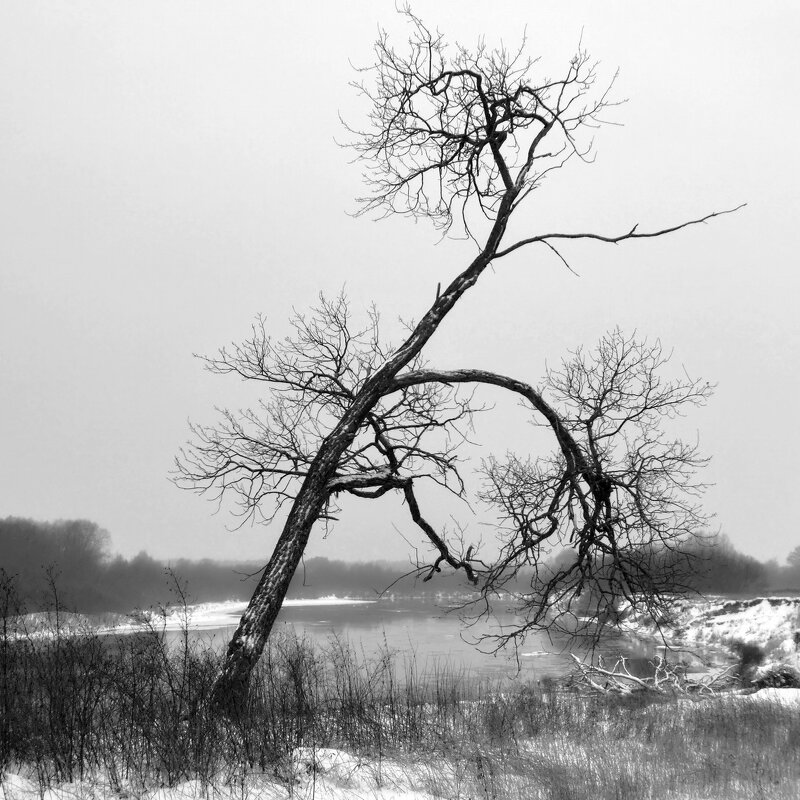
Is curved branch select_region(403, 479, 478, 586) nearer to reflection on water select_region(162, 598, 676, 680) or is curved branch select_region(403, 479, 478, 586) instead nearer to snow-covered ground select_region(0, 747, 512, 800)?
snow-covered ground select_region(0, 747, 512, 800)

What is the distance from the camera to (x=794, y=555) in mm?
116875

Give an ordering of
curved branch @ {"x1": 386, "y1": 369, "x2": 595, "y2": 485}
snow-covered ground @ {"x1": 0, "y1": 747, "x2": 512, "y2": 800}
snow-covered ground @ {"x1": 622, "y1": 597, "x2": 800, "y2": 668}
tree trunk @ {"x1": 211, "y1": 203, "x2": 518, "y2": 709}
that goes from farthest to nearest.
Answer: snow-covered ground @ {"x1": 622, "y1": 597, "x2": 800, "y2": 668}
curved branch @ {"x1": 386, "y1": 369, "x2": 595, "y2": 485}
tree trunk @ {"x1": 211, "y1": 203, "x2": 518, "y2": 709}
snow-covered ground @ {"x1": 0, "y1": 747, "x2": 512, "y2": 800}

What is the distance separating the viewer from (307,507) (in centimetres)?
893

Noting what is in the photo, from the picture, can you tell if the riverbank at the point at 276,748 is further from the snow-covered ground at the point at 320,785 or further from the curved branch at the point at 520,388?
the curved branch at the point at 520,388

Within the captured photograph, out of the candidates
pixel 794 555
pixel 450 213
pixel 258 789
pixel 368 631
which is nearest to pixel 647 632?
pixel 368 631

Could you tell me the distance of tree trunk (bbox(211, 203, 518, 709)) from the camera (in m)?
7.89

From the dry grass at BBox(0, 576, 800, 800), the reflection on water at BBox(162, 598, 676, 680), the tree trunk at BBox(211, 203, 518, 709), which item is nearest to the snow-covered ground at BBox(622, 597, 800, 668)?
the reflection on water at BBox(162, 598, 676, 680)

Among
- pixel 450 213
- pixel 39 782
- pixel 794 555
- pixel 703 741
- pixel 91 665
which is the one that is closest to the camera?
pixel 39 782

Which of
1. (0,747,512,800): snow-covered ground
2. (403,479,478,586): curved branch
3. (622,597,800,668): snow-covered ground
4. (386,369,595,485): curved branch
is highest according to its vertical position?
(386,369,595,485): curved branch

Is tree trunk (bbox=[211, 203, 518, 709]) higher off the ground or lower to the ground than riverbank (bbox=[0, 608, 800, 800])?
higher

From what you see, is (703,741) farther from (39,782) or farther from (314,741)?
(39,782)

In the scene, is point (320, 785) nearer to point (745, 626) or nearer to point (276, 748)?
point (276, 748)

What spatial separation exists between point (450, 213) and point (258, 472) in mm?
4619

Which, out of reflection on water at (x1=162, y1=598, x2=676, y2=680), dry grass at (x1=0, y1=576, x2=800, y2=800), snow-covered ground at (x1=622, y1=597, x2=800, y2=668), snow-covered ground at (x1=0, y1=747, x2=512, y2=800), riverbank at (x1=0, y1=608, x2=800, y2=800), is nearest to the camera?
snow-covered ground at (x1=0, y1=747, x2=512, y2=800)
